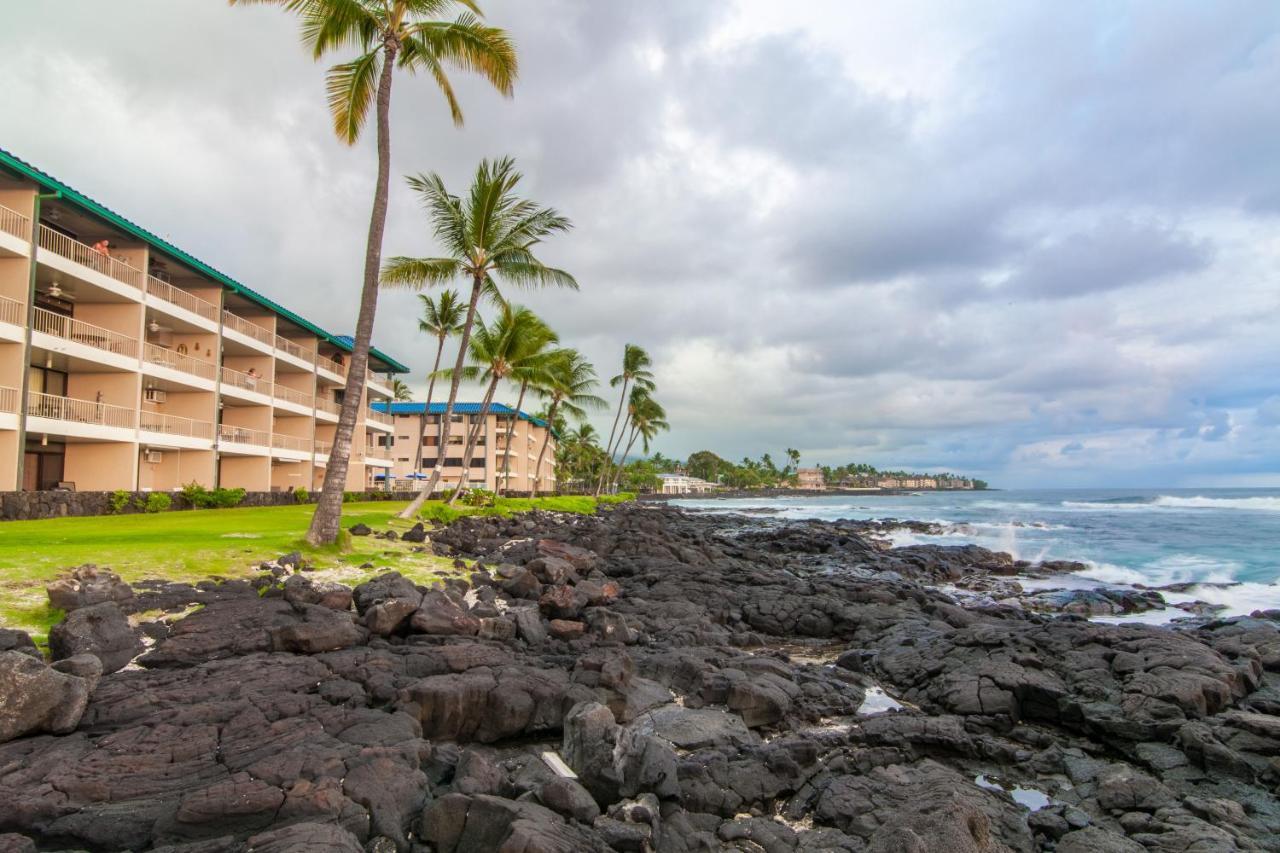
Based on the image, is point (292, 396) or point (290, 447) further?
point (292, 396)

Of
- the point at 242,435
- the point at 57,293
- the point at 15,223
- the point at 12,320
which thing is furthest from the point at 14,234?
the point at 242,435

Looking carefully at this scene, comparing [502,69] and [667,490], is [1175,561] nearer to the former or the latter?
[502,69]

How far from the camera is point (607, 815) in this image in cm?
537

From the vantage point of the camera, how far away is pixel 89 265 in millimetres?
23281

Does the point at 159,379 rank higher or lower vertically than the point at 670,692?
higher

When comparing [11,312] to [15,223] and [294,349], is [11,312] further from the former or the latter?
[294,349]

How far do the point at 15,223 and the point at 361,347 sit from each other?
1460 cm

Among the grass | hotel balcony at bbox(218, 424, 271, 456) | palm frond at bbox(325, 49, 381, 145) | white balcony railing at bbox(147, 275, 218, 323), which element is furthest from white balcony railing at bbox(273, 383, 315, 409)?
palm frond at bbox(325, 49, 381, 145)

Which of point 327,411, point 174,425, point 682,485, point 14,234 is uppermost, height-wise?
point 14,234

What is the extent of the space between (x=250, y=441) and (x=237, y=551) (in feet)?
77.2

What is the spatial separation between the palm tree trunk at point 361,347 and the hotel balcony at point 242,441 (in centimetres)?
2042

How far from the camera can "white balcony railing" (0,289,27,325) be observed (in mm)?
19641

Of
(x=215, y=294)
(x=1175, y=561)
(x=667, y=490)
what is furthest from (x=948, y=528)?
(x=667, y=490)

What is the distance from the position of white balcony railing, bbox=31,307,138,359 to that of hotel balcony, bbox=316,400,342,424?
15663 millimetres
